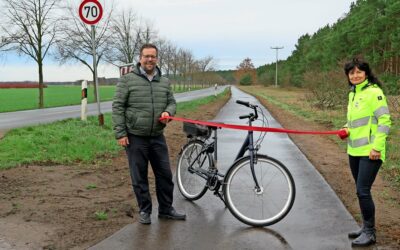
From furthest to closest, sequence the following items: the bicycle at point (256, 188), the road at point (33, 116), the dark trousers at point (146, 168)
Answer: the road at point (33, 116), the dark trousers at point (146, 168), the bicycle at point (256, 188)

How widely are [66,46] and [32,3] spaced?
21.7ft

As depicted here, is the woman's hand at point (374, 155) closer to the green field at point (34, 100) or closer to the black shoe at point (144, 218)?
the black shoe at point (144, 218)

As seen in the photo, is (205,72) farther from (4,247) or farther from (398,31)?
(4,247)

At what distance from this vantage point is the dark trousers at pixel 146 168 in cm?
520

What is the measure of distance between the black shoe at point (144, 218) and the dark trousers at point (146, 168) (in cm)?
4

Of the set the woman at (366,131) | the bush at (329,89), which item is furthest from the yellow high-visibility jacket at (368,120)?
the bush at (329,89)

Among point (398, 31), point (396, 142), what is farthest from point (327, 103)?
point (398, 31)

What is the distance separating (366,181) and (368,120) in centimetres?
58

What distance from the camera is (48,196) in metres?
6.01

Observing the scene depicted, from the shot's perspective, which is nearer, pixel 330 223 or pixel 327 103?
pixel 330 223

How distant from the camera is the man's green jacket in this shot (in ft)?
16.7

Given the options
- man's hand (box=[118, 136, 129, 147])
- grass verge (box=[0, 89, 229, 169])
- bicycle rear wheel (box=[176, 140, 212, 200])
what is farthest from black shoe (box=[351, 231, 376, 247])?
grass verge (box=[0, 89, 229, 169])

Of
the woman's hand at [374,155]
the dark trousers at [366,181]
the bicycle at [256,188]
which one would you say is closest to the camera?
the woman's hand at [374,155]

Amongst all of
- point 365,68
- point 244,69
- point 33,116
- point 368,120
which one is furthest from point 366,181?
point 244,69
